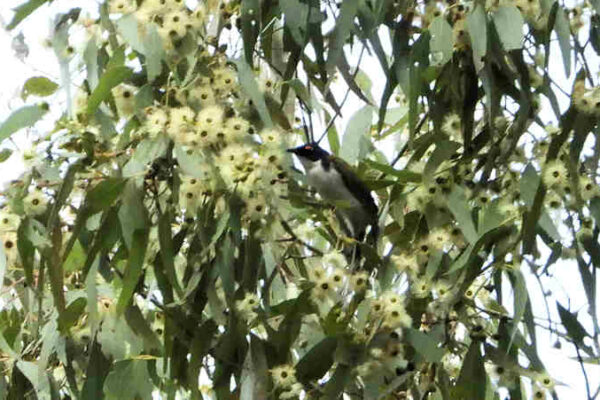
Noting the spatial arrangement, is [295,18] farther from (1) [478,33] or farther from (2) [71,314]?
(2) [71,314]

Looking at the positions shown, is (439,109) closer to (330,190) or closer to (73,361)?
(330,190)

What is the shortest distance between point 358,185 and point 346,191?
50 mm

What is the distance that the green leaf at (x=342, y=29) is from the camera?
10.5 feet

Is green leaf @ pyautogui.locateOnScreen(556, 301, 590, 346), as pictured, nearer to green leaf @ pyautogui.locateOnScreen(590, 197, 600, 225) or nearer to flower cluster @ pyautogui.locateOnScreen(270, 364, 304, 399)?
green leaf @ pyautogui.locateOnScreen(590, 197, 600, 225)

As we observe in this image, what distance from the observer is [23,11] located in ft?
11.5

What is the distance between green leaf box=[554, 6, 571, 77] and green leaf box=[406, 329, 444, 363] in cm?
55

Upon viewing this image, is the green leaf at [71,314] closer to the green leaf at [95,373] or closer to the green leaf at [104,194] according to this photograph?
the green leaf at [95,373]

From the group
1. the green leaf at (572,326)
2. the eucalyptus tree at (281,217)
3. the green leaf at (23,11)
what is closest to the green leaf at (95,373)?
the eucalyptus tree at (281,217)

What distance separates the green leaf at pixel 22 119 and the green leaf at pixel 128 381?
491 mm

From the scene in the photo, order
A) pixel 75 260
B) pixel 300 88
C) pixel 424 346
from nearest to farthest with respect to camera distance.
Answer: pixel 424 346, pixel 300 88, pixel 75 260

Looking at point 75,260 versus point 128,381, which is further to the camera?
point 75,260

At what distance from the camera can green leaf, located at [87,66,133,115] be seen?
10.4ft

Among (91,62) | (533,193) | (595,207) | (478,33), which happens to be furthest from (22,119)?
(595,207)

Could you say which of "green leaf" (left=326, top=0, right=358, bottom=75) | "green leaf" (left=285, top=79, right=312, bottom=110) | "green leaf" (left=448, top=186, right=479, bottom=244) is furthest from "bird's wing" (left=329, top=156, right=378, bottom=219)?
"green leaf" (left=448, top=186, right=479, bottom=244)
